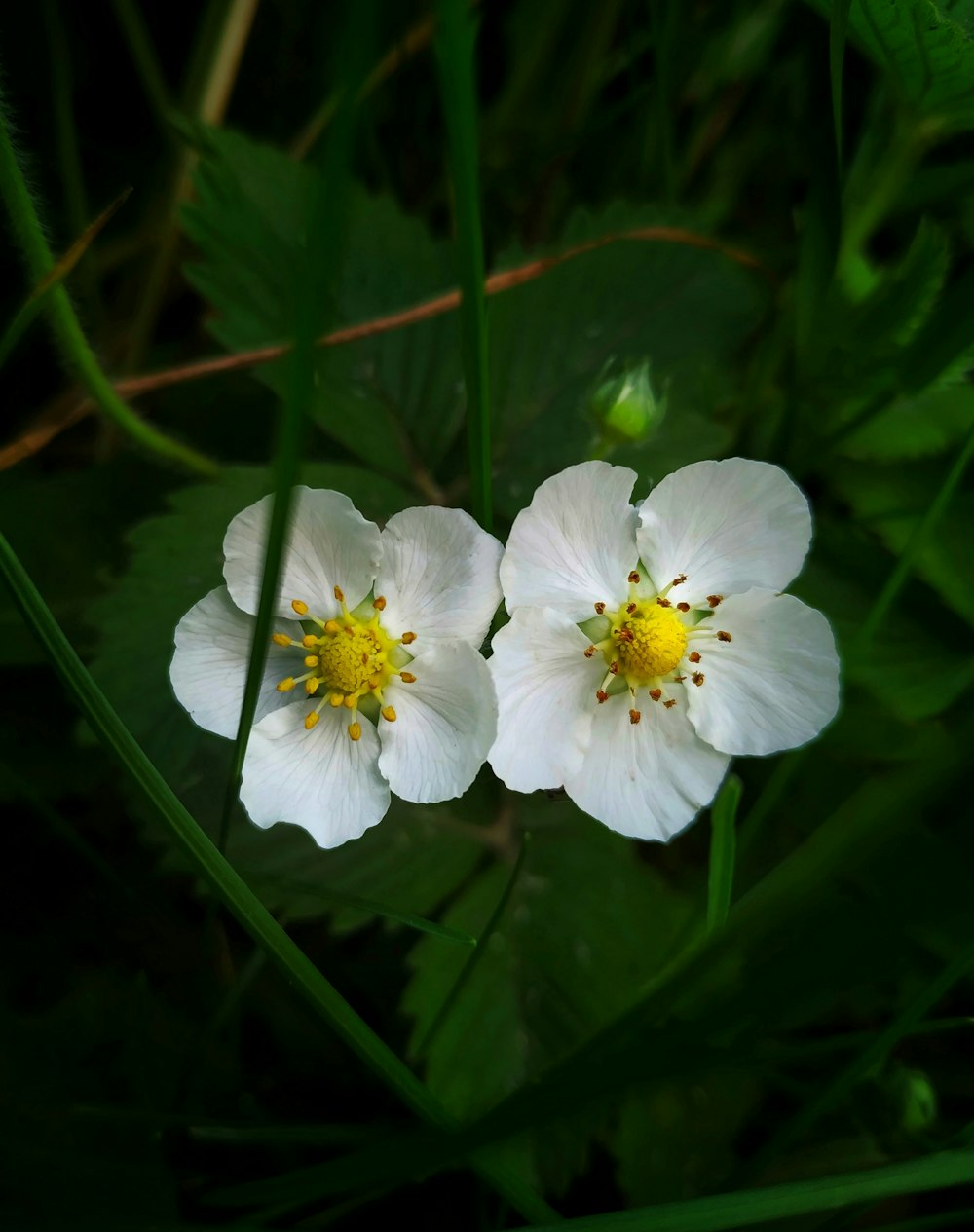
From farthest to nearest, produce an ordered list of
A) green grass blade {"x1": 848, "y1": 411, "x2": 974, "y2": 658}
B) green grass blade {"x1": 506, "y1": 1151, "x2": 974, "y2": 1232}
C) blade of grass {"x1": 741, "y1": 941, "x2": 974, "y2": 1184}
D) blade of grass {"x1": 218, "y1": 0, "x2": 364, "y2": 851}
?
green grass blade {"x1": 848, "y1": 411, "x2": 974, "y2": 658}, blade of grass {"x1": 741, "y1": 941, "x2": 974, "y2": 1184}, green grass blade {"x1": 506, "y1": 1151, "x2": 974, "y2": 1232}, blade of grass {"x1": 218, "y1": 0, "x2": 364, "y2": 851}

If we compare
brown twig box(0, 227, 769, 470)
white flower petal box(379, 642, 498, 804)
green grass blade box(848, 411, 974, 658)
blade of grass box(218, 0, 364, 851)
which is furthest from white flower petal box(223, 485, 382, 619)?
green grass blade box(848, 411, 974, 658)

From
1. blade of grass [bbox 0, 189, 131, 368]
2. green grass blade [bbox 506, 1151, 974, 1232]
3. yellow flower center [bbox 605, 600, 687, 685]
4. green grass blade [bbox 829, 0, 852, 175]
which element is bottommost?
green grass blade [bbox 506, 1151, 974, 1232]

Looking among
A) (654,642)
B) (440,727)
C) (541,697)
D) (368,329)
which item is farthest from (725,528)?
(368,329)

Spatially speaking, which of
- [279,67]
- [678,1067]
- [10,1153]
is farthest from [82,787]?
[279,67]

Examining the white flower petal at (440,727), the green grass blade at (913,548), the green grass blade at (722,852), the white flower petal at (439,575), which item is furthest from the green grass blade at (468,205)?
the green grass blade at (913,548)

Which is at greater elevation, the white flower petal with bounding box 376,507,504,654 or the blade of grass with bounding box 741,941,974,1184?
the white flower petal with bounding box 376,507,504,654

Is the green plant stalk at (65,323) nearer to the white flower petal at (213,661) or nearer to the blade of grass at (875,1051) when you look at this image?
the white flower petal at (213,661)

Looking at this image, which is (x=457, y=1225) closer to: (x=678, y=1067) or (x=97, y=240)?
(x=678, y=1067)

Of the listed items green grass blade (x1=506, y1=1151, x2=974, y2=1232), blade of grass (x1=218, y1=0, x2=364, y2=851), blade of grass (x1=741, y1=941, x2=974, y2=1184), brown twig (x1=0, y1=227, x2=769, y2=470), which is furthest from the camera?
brown twig (x1=0, y1=227, x2=769, y2=470)

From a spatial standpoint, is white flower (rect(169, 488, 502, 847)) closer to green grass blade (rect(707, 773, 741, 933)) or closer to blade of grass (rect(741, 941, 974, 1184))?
green grass blade (rect(707, 773, 741, 933))
